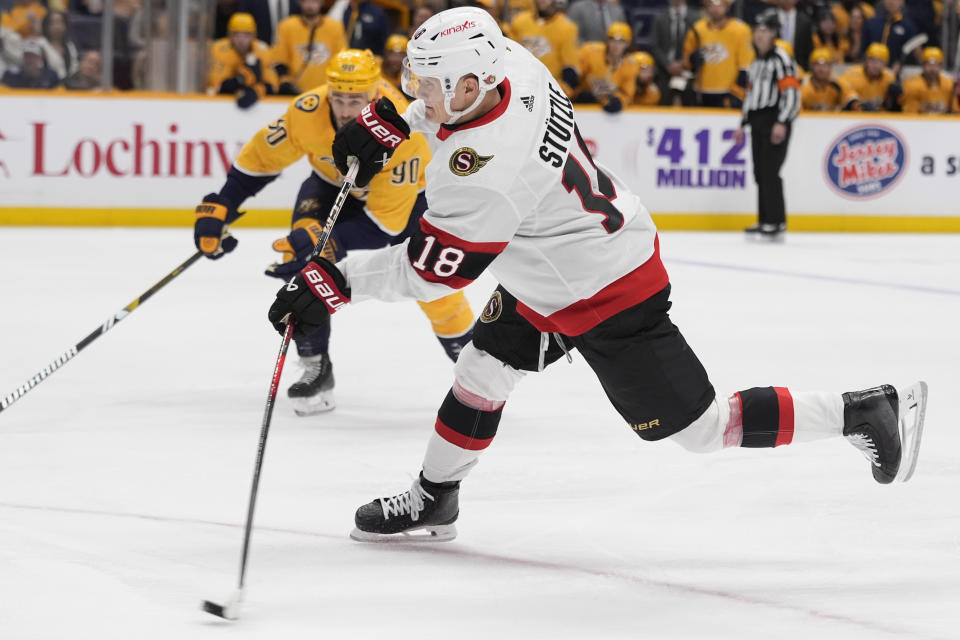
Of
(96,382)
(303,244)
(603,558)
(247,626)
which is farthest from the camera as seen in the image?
(96,382)

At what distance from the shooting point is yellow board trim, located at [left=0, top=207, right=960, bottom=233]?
31.1 ft

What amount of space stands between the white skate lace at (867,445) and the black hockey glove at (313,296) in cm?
112

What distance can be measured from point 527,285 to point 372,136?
69cm

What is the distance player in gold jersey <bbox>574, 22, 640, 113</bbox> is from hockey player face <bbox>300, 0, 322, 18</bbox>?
2048mm

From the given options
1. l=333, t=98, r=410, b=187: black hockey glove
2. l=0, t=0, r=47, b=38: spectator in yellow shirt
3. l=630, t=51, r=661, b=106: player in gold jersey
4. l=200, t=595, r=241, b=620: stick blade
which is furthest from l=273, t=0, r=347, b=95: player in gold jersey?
l=200, t=595, r=241, b=620: stick blade

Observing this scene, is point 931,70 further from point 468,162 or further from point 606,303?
point 468,162

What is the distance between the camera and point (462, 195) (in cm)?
258

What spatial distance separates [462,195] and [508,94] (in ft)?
0.81

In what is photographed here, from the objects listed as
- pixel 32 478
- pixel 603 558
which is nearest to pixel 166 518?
pixel 32 478

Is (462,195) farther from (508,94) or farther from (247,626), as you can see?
(247,626)

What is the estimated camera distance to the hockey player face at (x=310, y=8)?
1026cm

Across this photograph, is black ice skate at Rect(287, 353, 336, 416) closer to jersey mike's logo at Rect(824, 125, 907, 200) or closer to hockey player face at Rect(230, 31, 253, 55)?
hockey player face at Rect(230, 31, 253, 55)

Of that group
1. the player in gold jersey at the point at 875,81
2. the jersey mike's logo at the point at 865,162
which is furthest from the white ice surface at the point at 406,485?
the player in gold jersey at the point at 875,81

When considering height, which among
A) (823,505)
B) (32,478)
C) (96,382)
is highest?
(823,505)
